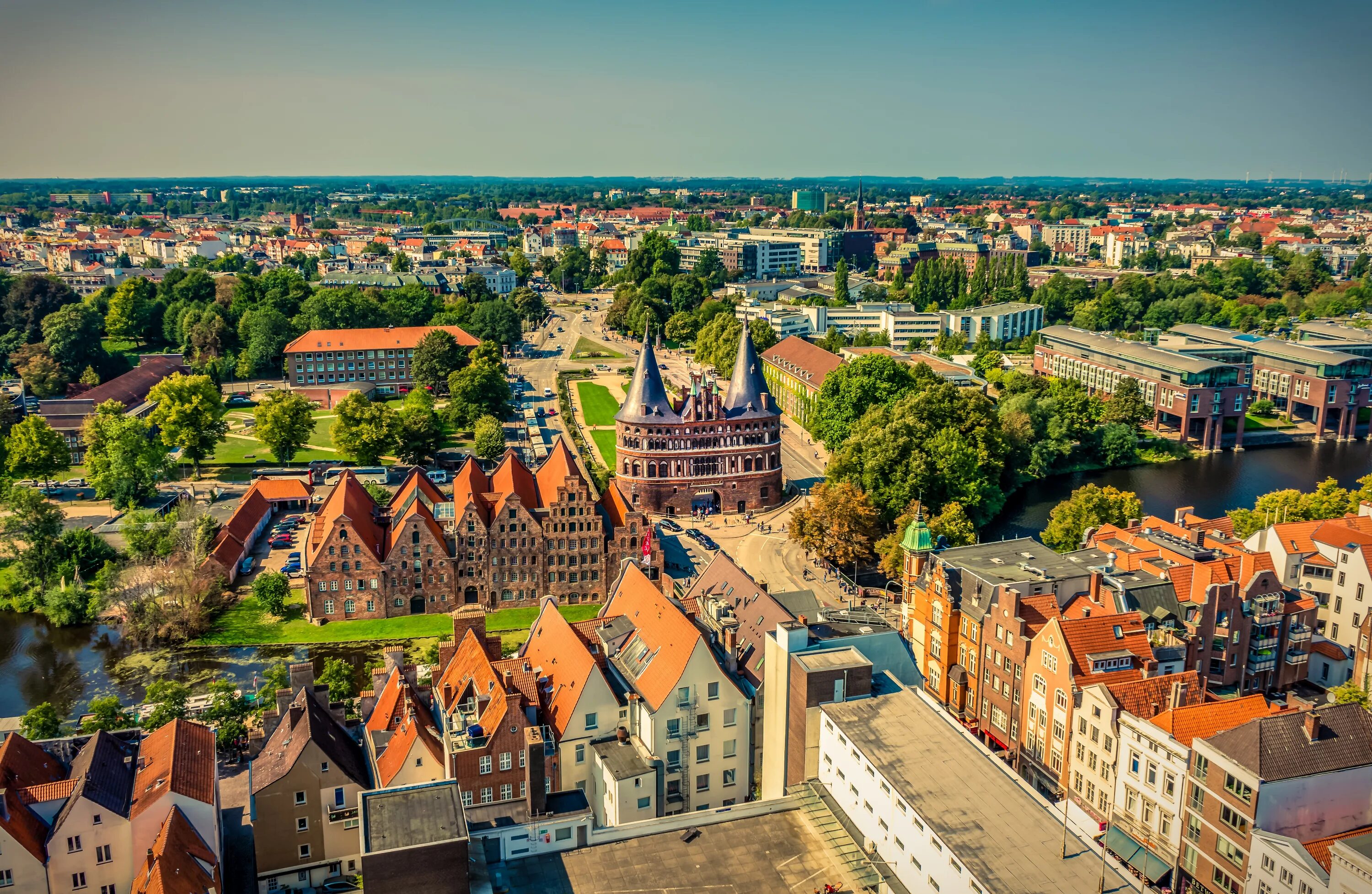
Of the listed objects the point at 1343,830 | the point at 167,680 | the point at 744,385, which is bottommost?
the point at 167,680

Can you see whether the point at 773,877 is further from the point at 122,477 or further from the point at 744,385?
the point at 122,477

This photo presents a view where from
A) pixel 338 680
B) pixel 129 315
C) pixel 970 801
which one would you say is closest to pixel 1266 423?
pixel 970 801

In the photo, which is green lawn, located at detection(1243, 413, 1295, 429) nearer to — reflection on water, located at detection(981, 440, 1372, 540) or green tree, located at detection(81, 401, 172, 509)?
reflection on water, located at detection(981, 440, 1372, 540)

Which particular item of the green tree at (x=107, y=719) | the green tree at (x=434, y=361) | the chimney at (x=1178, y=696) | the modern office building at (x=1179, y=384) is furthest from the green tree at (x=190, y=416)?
the modern office building at (x=1179, y=384)

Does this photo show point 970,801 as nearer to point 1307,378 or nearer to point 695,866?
point 695,866

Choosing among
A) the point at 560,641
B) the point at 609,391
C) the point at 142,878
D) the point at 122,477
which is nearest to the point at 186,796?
the point at 142,878

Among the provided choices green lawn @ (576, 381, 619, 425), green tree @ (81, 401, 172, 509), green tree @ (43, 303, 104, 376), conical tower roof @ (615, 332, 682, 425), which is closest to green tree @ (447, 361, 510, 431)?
green lawn @ (576, 381, 619, 425)
